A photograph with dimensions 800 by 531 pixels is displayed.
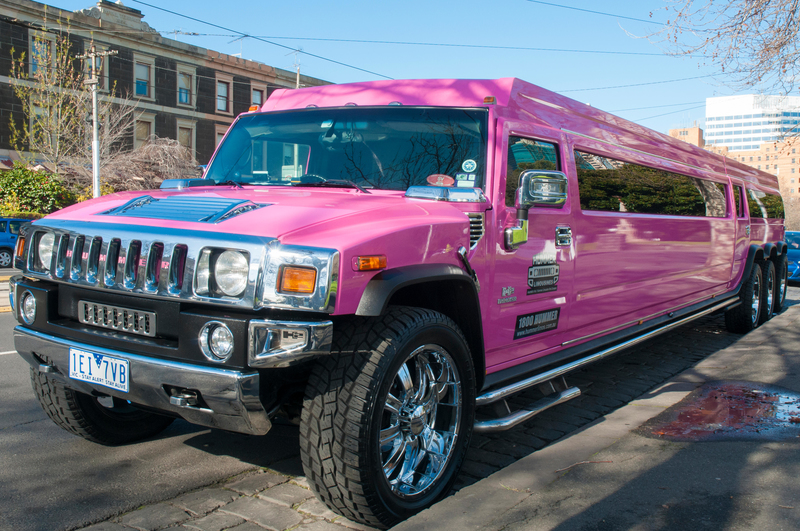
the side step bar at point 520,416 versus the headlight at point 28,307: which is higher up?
the headlight at point 28,307

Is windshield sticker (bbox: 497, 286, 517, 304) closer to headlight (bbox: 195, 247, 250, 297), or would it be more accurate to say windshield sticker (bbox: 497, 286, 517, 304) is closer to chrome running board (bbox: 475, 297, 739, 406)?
chrome running board (bbox: 475, 297, 739, 406)

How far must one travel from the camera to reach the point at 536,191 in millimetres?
3707

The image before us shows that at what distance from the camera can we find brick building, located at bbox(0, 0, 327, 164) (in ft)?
98.4

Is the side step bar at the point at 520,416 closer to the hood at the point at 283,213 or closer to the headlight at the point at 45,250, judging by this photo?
the hood at the point at 283,213

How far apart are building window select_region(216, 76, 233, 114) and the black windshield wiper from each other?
37.0 meters

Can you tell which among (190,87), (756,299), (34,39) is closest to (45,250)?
(756,299)

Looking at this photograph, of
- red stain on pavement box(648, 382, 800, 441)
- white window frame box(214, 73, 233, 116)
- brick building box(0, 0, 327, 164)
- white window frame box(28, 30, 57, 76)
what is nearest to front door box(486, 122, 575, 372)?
red stain on pavement box(648, 382, 800, 441)

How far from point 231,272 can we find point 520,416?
Answer: 5.94 feet

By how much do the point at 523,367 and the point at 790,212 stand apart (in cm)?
8107

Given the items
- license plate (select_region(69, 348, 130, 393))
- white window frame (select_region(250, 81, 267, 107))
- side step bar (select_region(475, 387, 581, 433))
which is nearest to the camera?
license plate (select_region(69, 348, 130, 393))

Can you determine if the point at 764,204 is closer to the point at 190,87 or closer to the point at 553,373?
the point at 553,373

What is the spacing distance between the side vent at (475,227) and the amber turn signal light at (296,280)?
3.87 ft

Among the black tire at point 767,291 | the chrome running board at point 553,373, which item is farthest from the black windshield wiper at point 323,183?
the black tire at point 767,291

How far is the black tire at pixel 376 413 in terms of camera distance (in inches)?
106
